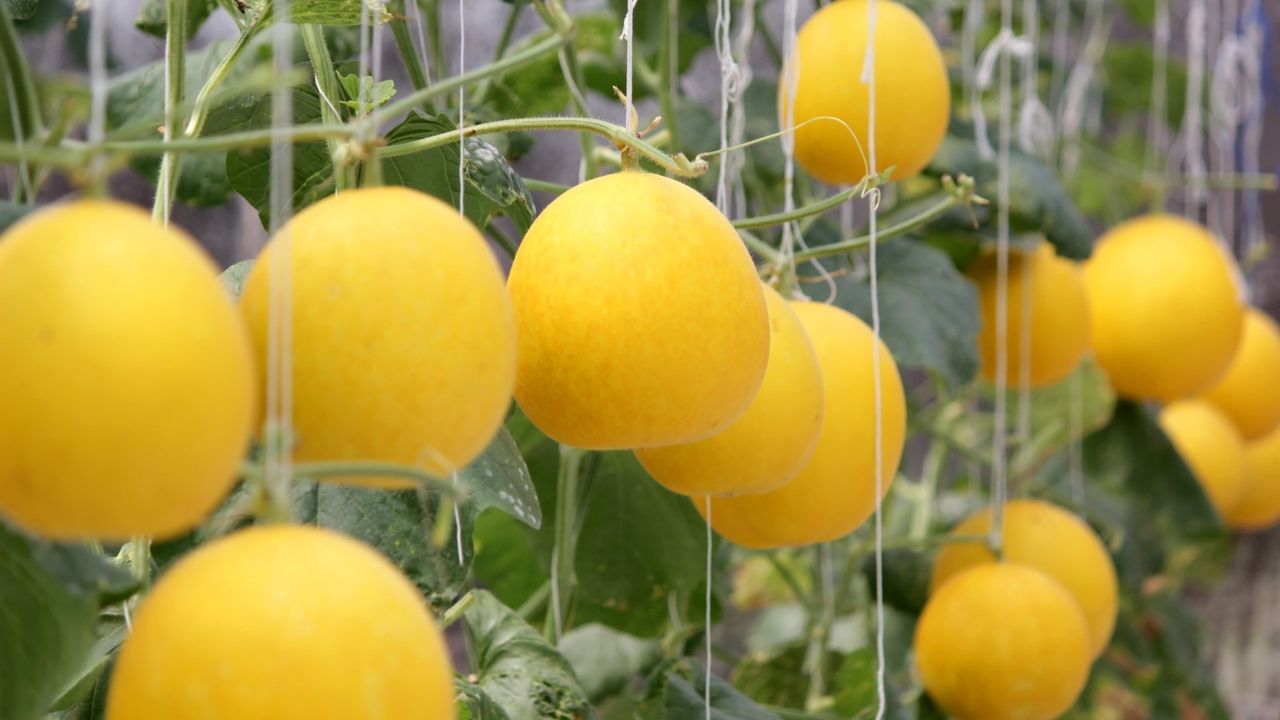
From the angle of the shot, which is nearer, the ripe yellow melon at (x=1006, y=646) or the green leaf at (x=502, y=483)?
the green leaf at (x=502, y=483)

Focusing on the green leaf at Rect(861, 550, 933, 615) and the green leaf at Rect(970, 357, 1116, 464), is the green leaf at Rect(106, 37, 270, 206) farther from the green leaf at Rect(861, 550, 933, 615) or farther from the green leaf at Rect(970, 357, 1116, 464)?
the green leaf at Rect(970, 357, 1116, 464)

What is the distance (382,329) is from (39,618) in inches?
6.3

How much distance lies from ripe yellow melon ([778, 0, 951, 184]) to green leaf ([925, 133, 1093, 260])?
25cm

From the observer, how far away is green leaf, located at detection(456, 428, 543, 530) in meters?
0.57

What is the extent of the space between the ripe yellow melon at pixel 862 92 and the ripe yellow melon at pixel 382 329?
1.43 ft

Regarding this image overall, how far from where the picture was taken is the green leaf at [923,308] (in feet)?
3.08

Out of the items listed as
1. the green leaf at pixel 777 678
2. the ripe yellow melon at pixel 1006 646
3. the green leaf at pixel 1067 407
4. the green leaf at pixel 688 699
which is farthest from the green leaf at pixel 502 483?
the green leaf at pixel 1067 407

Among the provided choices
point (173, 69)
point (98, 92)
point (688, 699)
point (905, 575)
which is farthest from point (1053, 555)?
point (98, 92)

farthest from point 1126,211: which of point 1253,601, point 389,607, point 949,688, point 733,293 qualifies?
point 389,607

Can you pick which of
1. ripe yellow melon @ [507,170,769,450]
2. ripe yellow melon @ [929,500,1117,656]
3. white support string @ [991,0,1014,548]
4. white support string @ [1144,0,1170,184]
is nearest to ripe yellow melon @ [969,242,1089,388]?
white support string @ [991,0,1014,548]

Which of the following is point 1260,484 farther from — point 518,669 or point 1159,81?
point 518,669

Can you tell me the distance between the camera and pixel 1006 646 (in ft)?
2.97

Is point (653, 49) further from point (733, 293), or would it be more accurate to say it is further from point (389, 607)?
point (389, 607)

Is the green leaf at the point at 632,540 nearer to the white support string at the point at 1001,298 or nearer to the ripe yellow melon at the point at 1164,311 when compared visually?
the white support string at the point at 1001,298
